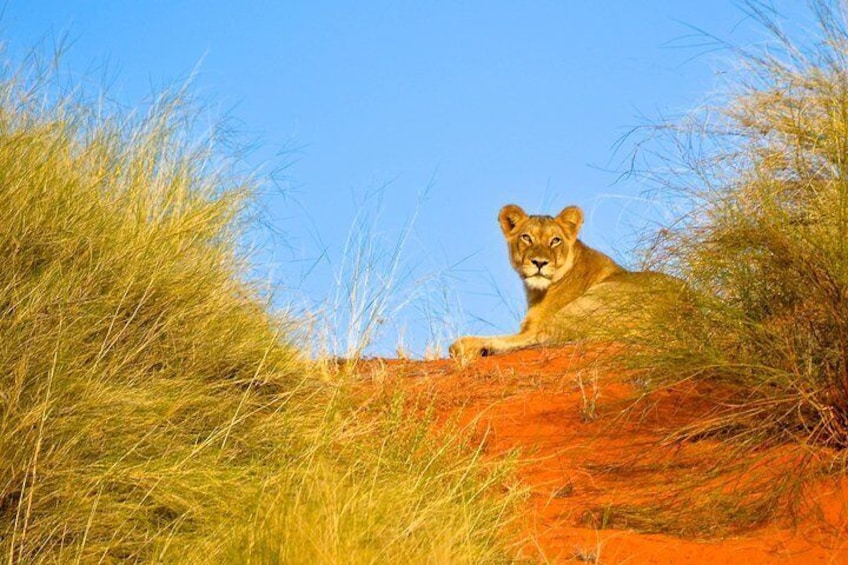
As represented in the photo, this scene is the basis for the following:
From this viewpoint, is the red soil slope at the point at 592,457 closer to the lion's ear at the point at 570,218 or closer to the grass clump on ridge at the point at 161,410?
the grass clump on ridge at the point at 161,410

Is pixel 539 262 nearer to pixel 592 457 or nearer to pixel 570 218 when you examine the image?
pixel 570 218

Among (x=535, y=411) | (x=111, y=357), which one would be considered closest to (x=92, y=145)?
(x=111, y=357)

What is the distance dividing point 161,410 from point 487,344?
4.98 meters

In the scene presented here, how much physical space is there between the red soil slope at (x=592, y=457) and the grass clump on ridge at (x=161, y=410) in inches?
19.4

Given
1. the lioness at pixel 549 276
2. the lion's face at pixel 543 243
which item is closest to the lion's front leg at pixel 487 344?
the lioness at pixel 549 276

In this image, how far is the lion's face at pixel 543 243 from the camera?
11.0m

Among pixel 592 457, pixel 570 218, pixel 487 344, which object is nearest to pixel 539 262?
pixel 570 218

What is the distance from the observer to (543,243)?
1100 cm

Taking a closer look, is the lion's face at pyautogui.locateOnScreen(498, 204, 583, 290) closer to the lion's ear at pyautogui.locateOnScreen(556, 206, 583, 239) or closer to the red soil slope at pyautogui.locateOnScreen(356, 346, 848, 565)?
the lion's ear at pyautogui.locateOnScreen(556, 206, 583, 239)

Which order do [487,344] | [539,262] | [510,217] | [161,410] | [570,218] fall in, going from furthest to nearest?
[510,217], [570,218], [539,262], [487,344], [161,410]

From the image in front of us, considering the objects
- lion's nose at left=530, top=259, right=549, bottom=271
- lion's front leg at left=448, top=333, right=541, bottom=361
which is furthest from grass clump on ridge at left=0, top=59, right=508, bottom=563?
lion's nose at left=530, top=259, right=549, bottom=271

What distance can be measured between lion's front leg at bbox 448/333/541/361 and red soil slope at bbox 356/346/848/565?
Result: 21 cm

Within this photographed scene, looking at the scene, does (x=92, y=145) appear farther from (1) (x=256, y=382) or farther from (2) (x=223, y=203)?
(1) (x=256, y=382)

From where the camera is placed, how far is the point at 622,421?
725 centimetres
